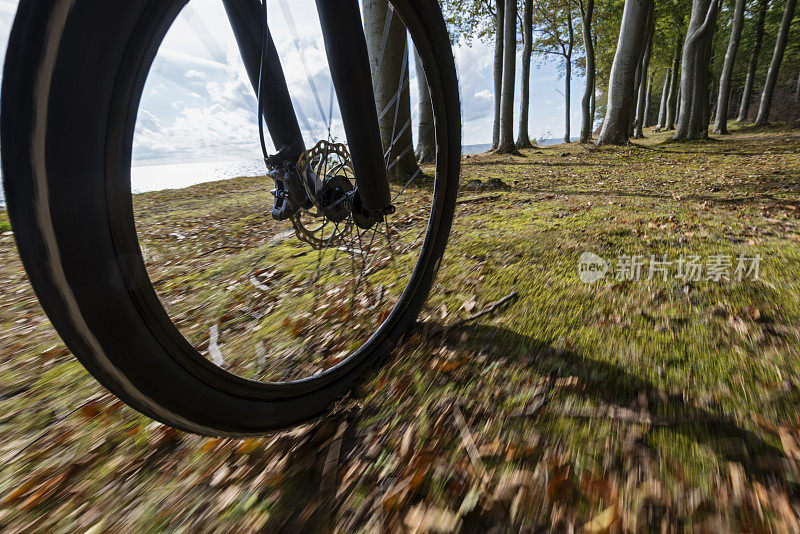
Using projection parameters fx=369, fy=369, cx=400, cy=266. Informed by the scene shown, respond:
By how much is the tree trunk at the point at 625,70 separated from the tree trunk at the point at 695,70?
2095 millimetres

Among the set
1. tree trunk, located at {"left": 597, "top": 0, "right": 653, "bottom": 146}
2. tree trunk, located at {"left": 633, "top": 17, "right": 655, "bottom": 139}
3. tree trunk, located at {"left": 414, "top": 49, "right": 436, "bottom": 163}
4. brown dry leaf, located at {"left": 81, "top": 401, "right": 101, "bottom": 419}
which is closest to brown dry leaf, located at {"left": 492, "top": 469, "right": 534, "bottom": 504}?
brown dry leaf, located at {"left": 81, "top": 401, "right": 101, "bottom": 419}

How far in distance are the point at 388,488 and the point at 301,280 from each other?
1731 millimetres

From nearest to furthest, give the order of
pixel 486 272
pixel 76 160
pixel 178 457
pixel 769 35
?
pixel 76 160 → pixel 178 457 → pixel 486 272 → pixel 769 35

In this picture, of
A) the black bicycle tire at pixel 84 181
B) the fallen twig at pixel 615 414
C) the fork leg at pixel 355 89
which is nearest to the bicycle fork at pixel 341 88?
the fork leg at pixel 355 89

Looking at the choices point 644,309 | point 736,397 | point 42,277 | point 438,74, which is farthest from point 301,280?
point 736,397

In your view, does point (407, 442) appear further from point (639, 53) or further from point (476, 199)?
point (639, 53)

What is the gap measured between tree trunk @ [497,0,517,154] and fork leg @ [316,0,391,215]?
11590mm

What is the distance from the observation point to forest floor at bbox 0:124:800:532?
0.99 metres

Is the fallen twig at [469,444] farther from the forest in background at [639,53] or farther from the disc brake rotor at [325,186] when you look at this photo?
the forest in background at [639,53]

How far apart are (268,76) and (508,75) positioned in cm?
1184

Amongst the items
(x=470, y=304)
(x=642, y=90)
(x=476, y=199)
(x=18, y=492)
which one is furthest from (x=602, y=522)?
(x=642, y=90)

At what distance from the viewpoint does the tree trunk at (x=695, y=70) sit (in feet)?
36.7

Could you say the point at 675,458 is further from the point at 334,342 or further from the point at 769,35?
the point at 769,35

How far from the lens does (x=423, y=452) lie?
46.6 inches
